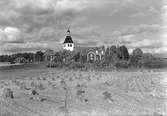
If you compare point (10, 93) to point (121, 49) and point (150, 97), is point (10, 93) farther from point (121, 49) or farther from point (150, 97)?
point (121, 49)

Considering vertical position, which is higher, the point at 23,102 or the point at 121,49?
the point at 121,49

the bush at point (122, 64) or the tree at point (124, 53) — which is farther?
the tree at point (124, 53)

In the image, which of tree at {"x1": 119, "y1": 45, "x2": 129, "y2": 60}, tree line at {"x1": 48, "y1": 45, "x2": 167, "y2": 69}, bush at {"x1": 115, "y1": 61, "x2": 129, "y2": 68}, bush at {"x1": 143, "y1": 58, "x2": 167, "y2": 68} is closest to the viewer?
bush at {"x1": 143, "y1": 58, "x2": 167, "y2": 68}

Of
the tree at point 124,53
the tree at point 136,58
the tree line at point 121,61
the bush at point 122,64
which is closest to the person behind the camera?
the tree line at point 121,61

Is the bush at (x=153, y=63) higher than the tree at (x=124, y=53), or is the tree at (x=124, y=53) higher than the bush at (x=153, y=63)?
the tree at (x=124, y=53)

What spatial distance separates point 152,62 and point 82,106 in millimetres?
22422

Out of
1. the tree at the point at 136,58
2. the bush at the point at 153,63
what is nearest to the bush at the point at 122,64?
the tree at the point at 136,58

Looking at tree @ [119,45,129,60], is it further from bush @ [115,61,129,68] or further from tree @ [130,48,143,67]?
bush @ [115,61,129,68]

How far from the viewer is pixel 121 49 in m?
41.5

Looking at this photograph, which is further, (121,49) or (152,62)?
(121,49)

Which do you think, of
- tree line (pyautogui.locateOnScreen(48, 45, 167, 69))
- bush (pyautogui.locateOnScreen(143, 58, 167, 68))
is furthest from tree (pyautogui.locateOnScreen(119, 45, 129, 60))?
bush (pyautogui.locateOnScreen(143, 58, 167, 68))

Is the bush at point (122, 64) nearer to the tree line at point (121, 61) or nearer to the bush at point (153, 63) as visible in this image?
the tree line at point (121, 61)

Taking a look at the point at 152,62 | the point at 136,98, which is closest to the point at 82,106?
the point at 136,98

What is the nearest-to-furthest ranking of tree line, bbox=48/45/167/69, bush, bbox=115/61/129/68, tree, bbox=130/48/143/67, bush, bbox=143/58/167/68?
1. bush, bbox=143/58/167/68
2. tree line, bbox=48/45/167/69
3. bush, bbox=115/61/129/68
4. tree, bbox=130/48/143/67
